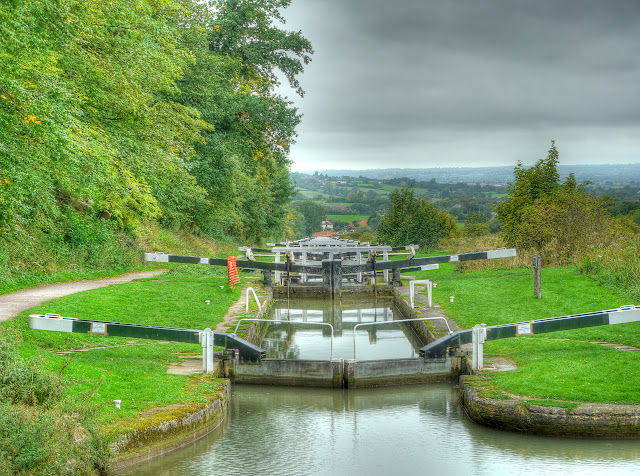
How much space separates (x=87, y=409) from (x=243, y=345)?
431 cm

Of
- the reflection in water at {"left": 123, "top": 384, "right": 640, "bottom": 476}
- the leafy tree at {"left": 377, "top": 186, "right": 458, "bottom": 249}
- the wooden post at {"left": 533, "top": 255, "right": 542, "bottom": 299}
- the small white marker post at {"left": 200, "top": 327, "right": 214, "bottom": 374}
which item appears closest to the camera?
the reflection in water at {"left": 123, "top": 384, "right": 640, "bottom": 476}

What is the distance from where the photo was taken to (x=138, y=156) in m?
20.5

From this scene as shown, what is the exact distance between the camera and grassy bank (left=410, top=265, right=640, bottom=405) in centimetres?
915

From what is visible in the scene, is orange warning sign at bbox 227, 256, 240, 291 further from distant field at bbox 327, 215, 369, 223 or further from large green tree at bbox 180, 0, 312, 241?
distant field at bbox 327, 215, 369, 223

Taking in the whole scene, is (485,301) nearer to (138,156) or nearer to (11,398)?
(138,156)

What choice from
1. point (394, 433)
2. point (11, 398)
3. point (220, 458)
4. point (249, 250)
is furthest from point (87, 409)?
point (249, 250)

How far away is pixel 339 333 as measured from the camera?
55.6 ft

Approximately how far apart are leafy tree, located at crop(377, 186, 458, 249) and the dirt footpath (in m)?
17.4

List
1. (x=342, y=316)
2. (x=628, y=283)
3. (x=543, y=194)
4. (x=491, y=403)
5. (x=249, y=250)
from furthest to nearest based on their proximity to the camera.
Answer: (x=543, y=194), (x=249, y=250), (x=342, y=316), (x=628, y=283), (x=491, y=403)

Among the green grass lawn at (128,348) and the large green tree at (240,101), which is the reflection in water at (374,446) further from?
the large green tree at (240,101)

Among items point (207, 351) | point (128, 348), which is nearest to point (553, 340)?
point (207, 351)

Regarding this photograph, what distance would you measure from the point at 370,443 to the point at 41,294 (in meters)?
10.1

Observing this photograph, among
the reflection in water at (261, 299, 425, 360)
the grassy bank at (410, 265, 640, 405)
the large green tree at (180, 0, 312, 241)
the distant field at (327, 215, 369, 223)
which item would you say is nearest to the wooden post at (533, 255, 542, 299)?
the grassy bank at (410, 265, 640, 405)

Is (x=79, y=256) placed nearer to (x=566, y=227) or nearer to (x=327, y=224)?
(x=566, y=227)
